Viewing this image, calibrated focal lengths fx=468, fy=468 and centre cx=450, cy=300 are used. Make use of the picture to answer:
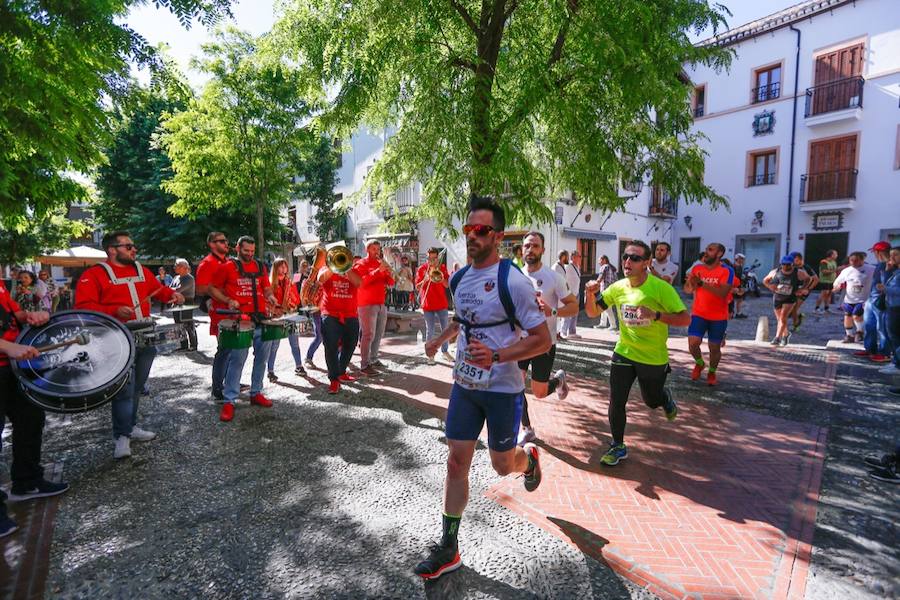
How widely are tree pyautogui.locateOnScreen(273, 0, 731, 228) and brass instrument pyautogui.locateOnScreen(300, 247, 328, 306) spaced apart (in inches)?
82.9

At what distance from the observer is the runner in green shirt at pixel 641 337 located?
4102 mm

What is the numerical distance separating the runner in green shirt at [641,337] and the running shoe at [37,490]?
4.55m

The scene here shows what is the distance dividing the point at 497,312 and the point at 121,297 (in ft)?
12.4

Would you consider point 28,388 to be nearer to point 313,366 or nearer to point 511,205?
point 313,366

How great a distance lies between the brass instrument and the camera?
7.07 meters

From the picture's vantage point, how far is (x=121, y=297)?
4406mm

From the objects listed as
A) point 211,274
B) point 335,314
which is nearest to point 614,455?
point 335,314

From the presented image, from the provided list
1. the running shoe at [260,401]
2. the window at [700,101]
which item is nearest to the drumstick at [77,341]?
the running shoe at [260,401]

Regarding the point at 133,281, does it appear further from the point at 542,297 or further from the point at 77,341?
the point at 542,297

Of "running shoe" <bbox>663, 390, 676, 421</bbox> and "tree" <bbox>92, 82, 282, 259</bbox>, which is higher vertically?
"tree" <bbox>92, 82, 282, 259</bbox>

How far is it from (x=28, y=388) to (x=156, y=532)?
137cm

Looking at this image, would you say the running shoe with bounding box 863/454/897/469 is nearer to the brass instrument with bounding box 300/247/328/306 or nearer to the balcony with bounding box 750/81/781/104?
the brass instrument with bounding box 300/247/328/306

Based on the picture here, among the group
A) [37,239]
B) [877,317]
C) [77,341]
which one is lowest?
[877,317]

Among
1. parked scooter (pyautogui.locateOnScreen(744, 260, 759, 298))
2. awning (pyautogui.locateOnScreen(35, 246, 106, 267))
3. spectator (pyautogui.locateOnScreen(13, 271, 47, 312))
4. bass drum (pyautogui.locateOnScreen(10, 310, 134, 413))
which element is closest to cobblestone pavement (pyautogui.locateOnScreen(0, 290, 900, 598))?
bass drum (pyautogui.locateOnScreen(10, 310, 134, 413))
